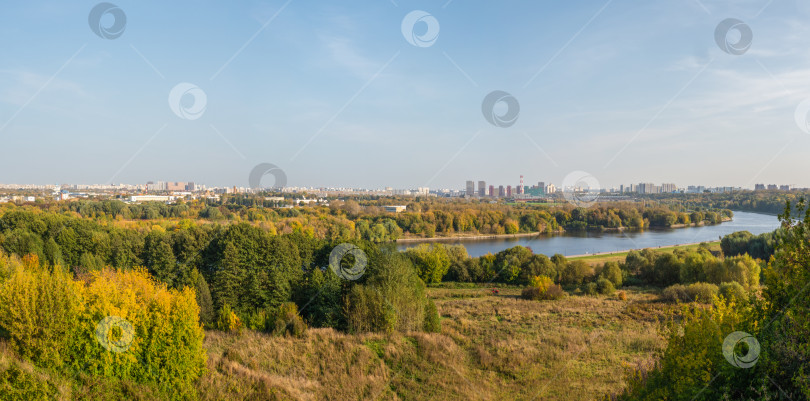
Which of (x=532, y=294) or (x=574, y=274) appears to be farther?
(x=574, y=274)

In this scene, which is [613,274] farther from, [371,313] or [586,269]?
[371,313]

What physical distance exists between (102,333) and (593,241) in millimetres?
53267

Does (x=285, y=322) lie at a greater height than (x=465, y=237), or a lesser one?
greater

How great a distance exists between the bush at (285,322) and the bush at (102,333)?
4.72m

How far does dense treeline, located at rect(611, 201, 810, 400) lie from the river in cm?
3790

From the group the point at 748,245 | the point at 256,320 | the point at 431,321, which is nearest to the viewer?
the point at 431,321

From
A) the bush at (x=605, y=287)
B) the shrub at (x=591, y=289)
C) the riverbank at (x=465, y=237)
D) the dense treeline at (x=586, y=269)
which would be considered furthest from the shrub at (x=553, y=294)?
the riverbank at (x=465, y=237)

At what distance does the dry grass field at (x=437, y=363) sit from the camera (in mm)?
8867

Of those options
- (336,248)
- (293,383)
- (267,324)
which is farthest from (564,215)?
(293,383)

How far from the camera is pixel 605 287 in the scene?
2375 centimetres

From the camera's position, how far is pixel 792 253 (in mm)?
4289

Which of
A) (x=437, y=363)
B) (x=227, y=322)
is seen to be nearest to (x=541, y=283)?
(x=437, y=363)

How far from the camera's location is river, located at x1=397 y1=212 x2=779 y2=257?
149 feet

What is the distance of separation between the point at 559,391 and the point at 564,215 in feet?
211
